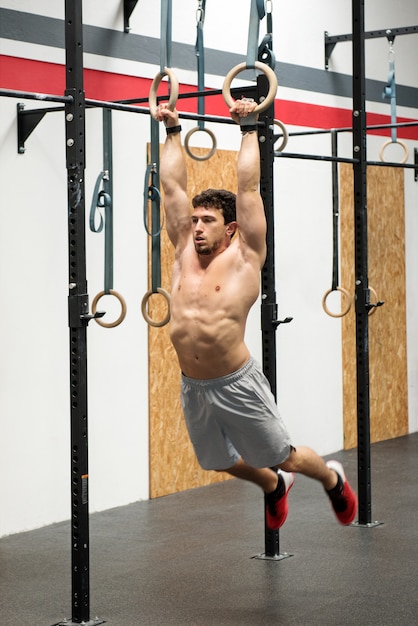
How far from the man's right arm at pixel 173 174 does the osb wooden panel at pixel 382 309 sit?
4502 mm

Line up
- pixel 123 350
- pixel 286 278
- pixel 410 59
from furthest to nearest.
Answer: pixel 410 59
pixel 286 278
pixel 123 350

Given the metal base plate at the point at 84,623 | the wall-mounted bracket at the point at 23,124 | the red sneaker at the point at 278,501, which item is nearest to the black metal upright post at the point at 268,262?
the red sneaker at the point at 278,501

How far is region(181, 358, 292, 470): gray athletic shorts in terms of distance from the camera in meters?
4.23

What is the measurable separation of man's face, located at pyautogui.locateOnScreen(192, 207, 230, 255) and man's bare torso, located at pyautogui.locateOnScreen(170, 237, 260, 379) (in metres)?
0.07

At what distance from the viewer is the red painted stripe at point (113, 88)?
237 inches

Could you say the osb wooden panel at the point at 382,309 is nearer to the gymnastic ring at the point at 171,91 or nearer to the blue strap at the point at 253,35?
the blue strap at the point at 253,35

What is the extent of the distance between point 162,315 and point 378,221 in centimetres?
293

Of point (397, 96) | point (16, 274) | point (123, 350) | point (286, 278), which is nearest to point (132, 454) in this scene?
point (123, 350)

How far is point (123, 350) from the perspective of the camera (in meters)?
6.80

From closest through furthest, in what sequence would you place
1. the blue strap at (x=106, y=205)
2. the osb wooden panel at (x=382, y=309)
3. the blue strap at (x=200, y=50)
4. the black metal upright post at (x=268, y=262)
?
the blue strap at (x=200, y=50), the blue strap at (x=106, y=205), the black metal upright post at (x=268, y=262), the osb wooden panel at (x=382, y=309)

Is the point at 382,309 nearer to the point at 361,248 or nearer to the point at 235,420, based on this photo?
the point at 361,248

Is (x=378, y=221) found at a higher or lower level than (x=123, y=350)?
higher

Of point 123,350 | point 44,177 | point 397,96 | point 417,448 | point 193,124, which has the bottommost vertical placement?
point 417,448

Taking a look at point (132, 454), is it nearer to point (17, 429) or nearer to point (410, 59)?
point (17, 429)
